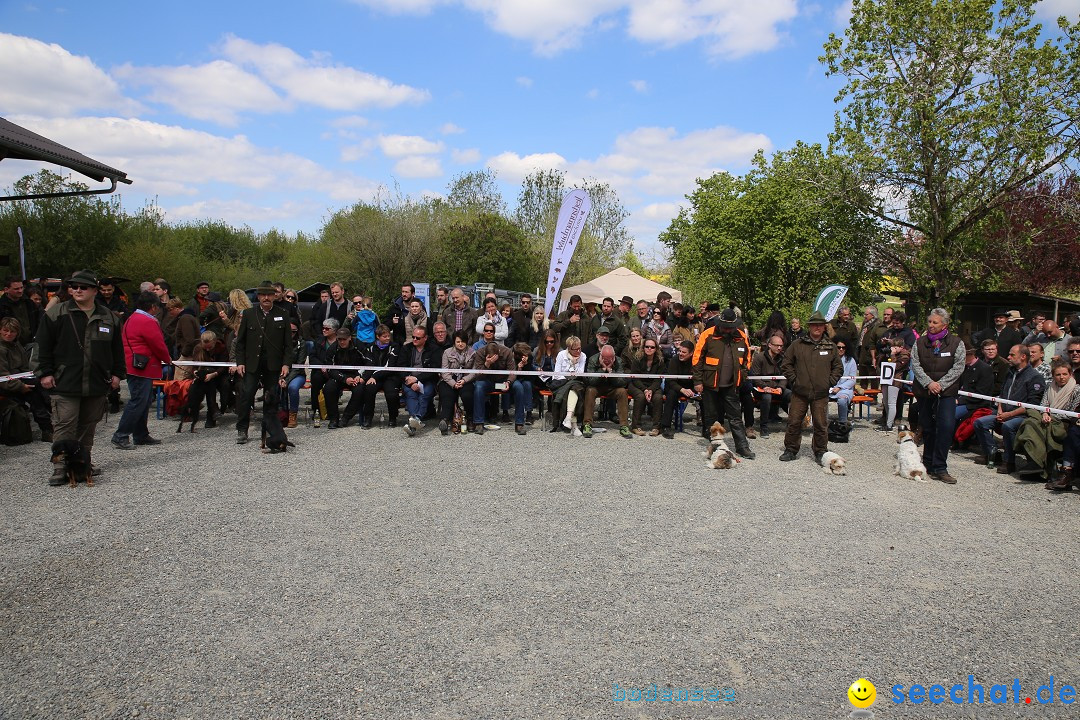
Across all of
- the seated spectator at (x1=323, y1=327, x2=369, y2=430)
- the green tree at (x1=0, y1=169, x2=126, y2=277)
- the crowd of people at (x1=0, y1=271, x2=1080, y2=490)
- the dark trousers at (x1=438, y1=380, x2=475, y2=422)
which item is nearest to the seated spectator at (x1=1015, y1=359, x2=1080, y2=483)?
the crowd of people at (x1=0, y1=271, x2=1080, y2=490)

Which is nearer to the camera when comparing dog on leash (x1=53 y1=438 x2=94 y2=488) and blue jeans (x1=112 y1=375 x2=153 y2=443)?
dog on leash (x1=53 y1=438 x2=94 y2=488)

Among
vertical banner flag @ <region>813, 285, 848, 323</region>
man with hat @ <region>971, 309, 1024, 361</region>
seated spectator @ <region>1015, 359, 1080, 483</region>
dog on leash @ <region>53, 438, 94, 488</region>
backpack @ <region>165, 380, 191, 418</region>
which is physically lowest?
dog on leash @ <region>53, 438, 94, 488</region>

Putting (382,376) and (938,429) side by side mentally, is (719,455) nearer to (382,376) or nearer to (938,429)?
(938,429)

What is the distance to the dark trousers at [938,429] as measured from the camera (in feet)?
24.3

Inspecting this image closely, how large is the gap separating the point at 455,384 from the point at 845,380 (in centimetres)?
616

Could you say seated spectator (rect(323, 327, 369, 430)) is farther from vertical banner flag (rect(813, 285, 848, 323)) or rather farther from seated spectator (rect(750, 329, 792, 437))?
vertical banner flag (rect(813, 285, 848, 323))

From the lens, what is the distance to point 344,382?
964 cm

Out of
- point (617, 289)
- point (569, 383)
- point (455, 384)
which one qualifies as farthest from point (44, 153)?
point (617, 289)

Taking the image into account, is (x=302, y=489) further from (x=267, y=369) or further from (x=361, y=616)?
(x=361, y=616)

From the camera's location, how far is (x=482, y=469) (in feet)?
24.0

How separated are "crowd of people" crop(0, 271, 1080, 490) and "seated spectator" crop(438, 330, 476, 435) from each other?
0.10 feet

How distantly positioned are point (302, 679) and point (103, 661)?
3.48 feet

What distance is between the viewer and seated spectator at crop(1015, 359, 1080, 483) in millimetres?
7270

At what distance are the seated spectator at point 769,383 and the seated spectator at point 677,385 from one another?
112 centimetres
